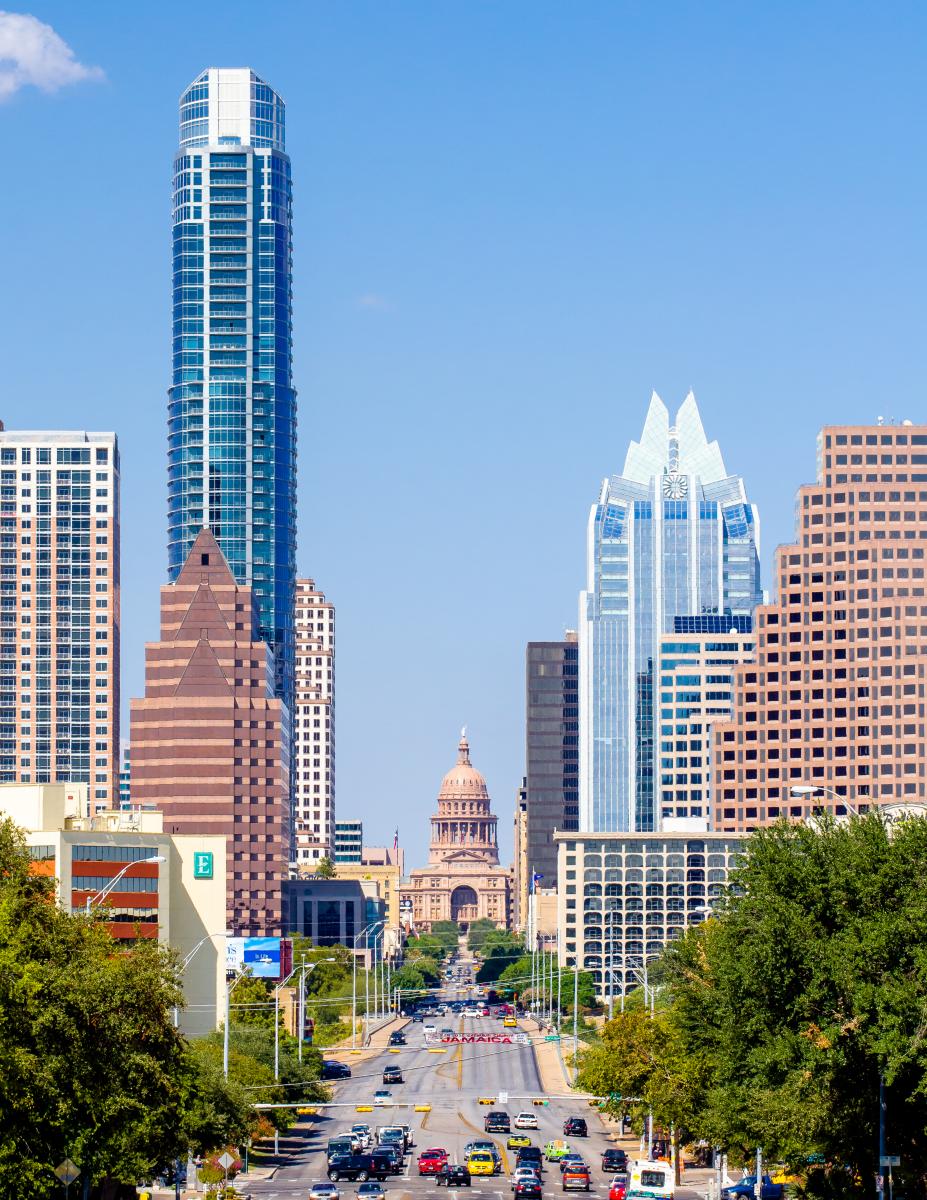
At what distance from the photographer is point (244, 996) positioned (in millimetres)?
174250

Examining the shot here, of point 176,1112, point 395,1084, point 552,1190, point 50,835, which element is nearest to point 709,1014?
point 552,1190

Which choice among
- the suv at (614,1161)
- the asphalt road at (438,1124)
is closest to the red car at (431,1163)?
the asphalt road at (438,1124)

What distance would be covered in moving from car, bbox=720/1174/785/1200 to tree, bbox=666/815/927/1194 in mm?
22636

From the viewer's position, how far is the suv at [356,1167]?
111m

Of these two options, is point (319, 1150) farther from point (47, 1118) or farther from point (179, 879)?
point (47, 1118)

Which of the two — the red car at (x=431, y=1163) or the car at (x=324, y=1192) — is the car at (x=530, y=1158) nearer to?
the red car at (x=431, y=1163)

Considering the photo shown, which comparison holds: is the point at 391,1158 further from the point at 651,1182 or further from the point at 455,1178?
the point at 651,1182

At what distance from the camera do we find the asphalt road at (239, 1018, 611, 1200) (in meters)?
107

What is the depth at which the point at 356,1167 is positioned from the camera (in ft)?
363

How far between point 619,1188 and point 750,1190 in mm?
6626

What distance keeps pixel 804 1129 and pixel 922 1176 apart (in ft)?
14.0

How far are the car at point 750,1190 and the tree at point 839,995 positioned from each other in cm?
2264

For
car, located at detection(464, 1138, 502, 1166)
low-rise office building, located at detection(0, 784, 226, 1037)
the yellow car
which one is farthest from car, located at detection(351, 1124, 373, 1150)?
low-rise office building, located at detection(0, 784, 226, 1037)

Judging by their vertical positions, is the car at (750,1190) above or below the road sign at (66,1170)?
below
